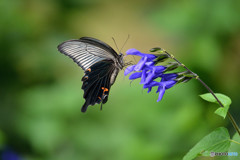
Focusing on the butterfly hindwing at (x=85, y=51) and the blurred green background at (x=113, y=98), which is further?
the blurred green background at (x=113, y=98)

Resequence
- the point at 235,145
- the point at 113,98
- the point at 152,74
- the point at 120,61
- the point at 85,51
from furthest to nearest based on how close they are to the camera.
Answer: the point at 113,98 → the point at 85,51 → the point at 120,61 → the point at 235,145 → the point at 152,74

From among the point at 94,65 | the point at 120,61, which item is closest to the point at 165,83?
the point at 120,61

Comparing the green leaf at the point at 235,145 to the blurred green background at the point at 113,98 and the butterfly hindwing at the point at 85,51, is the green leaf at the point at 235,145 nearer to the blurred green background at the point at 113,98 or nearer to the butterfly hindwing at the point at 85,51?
the butterfly hindwing at the point at 85,51

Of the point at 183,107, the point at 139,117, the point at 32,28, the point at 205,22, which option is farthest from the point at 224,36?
the point at 32,28

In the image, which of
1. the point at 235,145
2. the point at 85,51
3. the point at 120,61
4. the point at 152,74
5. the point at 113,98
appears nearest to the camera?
the point at 152,74

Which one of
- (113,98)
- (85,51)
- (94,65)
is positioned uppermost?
(85,51)

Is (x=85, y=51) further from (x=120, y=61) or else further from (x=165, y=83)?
(x=165, y=83)

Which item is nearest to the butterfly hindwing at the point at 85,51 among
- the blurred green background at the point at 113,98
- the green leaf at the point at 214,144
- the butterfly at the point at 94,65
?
the butterfly at the point at 94,65
